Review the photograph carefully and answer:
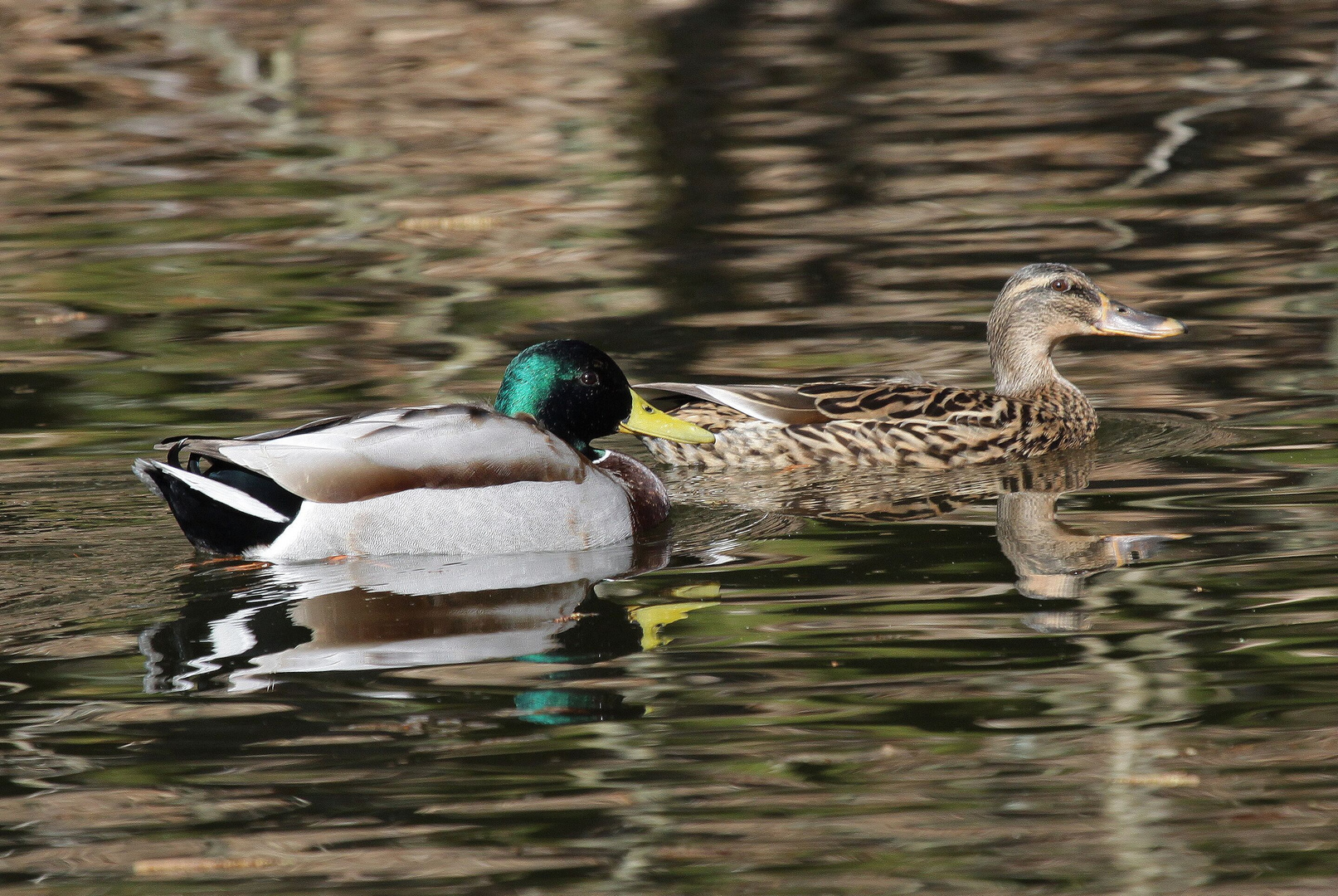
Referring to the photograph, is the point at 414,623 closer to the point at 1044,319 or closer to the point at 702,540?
the point at 702,540

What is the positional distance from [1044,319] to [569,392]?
3052 mm

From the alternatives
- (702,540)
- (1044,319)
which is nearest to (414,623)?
(702,540)

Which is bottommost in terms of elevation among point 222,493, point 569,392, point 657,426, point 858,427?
point 858,427

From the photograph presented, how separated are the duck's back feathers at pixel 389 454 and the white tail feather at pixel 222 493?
0.09 meters

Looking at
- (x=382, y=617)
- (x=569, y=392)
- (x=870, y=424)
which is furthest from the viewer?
(x=870, y=424)

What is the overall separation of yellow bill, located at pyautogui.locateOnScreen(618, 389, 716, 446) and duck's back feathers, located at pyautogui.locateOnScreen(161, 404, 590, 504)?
0.95 meters

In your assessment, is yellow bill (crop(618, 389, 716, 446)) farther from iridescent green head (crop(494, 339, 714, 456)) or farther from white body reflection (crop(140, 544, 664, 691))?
white body reflection (crop(140, 544, 664, 691))

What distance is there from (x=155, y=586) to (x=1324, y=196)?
1057cm

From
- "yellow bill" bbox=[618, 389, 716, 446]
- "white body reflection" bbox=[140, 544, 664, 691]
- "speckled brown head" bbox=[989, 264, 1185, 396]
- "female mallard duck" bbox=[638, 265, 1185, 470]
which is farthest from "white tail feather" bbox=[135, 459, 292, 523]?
"speckled brown head" bbox=[989, 264, 1185, 396]

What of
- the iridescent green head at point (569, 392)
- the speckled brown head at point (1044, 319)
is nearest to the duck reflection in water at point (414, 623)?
the iridescent green head at point (569, 392)

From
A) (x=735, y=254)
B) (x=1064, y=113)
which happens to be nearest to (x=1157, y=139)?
(x=1064, y=113)

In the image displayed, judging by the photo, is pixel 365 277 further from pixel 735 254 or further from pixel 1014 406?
pixel 1014 406

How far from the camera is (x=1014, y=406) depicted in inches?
377

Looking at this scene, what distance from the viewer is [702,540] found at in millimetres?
7883
